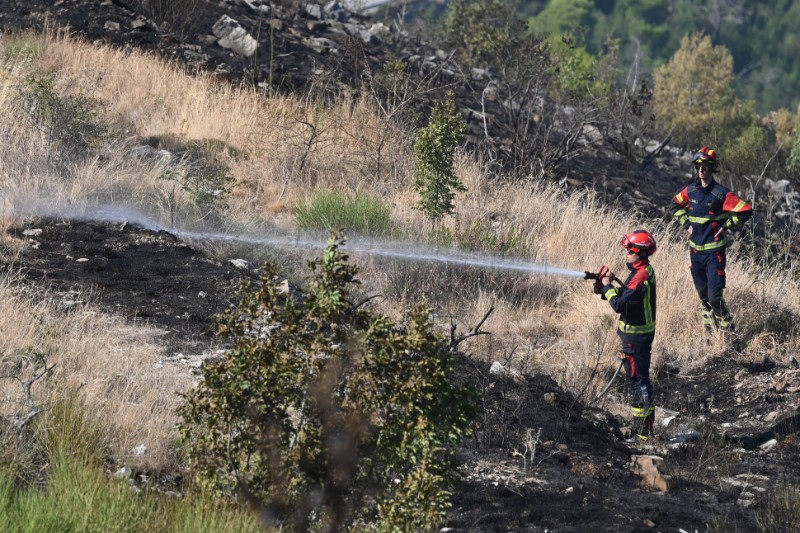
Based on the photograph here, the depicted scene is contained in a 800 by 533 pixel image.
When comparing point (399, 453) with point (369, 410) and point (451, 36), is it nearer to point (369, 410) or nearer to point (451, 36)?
point (369, 410)

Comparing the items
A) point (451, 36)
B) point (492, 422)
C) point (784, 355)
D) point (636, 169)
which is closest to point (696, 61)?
point (451, 36)

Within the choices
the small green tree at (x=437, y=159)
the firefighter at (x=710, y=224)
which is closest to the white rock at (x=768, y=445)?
the firefighter at (x=710, y=224)

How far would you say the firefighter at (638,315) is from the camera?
780 cm

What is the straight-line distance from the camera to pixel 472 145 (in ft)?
53.1

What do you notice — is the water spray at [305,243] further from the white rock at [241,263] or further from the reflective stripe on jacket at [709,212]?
the reflective stripe on jacket at [709,212]

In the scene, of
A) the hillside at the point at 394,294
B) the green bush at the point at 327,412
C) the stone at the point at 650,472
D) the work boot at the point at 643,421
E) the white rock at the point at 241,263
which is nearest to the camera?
the green bush at the point at 327,412

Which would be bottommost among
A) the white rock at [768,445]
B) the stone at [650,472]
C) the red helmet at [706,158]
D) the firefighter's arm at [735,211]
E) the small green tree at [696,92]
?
the small green tree at [696,92]

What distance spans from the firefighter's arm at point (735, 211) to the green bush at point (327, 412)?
5.37 metres

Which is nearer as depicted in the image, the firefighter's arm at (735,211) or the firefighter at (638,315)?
the firefighter at (638,315)

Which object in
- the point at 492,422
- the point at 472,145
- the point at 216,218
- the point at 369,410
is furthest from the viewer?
the point at 472,145

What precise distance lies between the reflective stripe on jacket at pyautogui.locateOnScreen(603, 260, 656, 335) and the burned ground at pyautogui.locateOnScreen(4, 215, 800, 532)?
647mm

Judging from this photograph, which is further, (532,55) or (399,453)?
(532,55)

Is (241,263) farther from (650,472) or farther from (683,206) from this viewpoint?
(650,472)

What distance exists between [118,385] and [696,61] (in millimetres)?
37530
